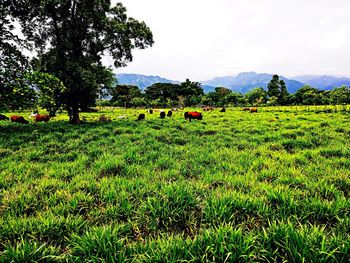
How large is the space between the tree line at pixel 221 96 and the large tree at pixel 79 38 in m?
59.3

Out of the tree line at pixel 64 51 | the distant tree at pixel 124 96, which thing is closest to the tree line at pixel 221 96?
the distant tree at pixel 124 96

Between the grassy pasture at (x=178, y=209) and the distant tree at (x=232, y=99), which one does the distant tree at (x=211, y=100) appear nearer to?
the distant tree at (x=232, y=99)

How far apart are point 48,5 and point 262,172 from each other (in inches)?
731

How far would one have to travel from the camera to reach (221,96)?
3885 inches

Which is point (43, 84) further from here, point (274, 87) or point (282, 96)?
point (274, 87)

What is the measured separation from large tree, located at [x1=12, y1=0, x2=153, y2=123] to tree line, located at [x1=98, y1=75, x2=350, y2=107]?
2335 inches

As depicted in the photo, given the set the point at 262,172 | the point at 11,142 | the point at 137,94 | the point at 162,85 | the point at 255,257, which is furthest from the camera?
the point at 162,85

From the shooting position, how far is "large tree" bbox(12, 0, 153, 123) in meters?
15.6

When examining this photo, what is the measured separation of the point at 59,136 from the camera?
1084 cm

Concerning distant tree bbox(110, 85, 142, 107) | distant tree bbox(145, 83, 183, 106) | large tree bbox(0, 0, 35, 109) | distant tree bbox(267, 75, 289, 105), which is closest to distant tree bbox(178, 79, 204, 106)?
distant tree bbox(145, 83, 183, 106)

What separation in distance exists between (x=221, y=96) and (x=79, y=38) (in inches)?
3468

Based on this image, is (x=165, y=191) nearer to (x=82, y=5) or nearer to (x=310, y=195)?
(x=310, y=195)

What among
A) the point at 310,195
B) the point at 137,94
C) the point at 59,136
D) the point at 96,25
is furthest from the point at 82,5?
the point at 137,94

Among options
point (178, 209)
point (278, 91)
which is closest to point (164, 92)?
point (278, 91)
